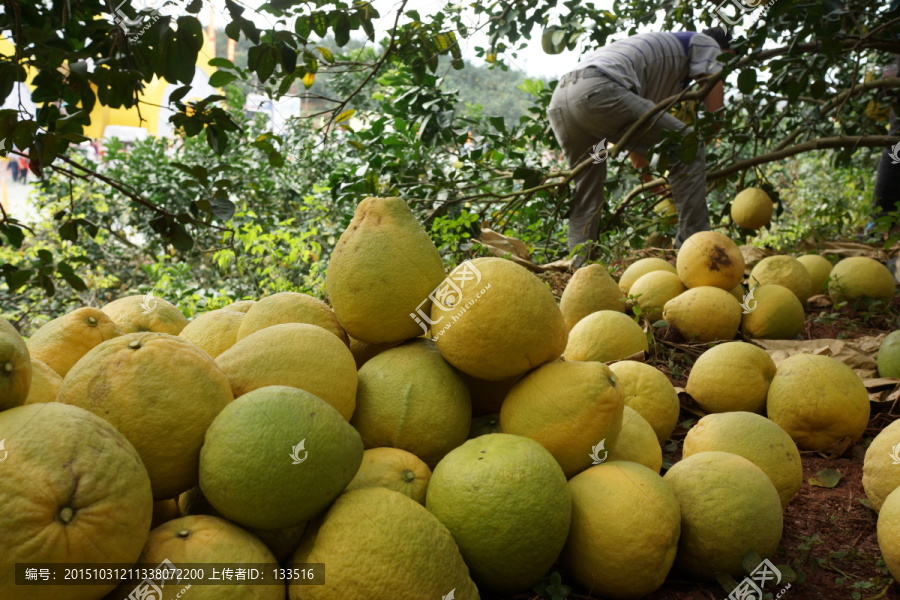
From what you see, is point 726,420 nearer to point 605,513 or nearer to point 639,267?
point 605,513

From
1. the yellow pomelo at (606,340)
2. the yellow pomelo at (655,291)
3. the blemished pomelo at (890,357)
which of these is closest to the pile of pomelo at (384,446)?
the yellow pomelo at (606,340)

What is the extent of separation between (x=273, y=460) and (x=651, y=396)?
1.42 metres

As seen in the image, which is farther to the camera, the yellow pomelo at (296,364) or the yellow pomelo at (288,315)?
the yellow pomelo at (288,315)

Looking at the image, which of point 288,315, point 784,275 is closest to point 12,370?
point 288,315

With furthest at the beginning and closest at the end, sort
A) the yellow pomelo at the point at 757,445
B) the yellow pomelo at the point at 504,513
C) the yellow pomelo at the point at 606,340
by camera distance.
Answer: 1. the yellow pomelo at the point at 606,340
2. the yellow pomelo at the point at 757,445
3. the yellow pomelo at the point at 504,513

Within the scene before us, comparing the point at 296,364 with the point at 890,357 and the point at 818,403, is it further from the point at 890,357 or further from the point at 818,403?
the point at 890,357

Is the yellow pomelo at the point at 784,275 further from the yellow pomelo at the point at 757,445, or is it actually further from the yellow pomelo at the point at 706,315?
the yellow pomelo at the point at 757,445

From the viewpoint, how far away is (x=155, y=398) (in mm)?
1282

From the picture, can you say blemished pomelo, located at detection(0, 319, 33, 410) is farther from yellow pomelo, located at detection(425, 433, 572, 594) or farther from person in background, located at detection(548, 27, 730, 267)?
person in background, located at detection(548, 27, 730, 267)

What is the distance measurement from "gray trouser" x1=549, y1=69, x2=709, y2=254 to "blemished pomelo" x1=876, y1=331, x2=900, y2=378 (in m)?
1.72

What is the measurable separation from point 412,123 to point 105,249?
418 centimetres

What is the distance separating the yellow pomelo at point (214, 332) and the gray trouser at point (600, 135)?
2.69 meters

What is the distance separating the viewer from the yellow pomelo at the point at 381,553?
1.21m

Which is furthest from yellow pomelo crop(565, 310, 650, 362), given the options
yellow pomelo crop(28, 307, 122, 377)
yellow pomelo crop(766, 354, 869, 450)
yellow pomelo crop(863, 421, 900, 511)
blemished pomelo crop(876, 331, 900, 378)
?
yellow pomelo crop(28, 307, 122, 377)
